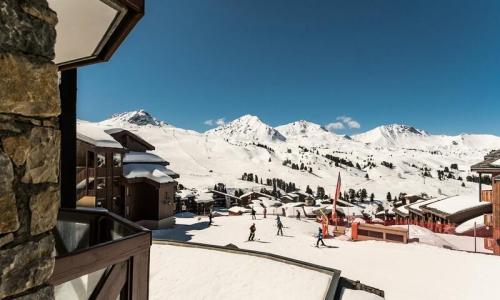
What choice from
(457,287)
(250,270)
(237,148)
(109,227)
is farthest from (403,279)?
(237,148)

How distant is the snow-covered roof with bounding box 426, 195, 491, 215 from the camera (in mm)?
29453

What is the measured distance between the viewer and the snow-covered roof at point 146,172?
24.2 metres

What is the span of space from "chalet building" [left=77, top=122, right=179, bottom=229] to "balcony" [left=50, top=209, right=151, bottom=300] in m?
15.2

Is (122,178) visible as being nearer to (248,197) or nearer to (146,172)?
(146,172)

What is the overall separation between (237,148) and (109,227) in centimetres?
15520

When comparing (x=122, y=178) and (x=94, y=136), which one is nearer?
(x=94, y=136)

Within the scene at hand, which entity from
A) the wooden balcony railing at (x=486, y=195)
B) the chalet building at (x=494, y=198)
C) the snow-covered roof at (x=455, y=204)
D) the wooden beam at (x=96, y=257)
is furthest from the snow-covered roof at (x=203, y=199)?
the wooden beam at (x=96, y=257)

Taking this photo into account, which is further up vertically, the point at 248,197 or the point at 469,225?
the point at 469,225

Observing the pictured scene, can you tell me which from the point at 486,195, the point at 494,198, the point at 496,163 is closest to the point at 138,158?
the point at 494,198

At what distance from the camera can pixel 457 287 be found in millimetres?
13383

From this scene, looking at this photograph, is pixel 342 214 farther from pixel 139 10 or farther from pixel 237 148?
pixel 237 148

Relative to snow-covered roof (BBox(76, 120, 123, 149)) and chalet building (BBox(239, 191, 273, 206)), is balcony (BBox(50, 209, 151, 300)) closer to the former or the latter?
snow-covered roof (BBox(76, 120, 123, 149))

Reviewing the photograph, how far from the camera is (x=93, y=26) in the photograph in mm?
2852

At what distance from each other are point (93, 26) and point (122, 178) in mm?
22304
